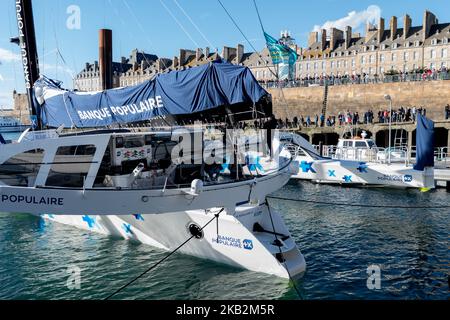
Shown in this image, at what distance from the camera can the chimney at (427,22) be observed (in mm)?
73000

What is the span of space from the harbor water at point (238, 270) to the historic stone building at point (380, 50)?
5864cm

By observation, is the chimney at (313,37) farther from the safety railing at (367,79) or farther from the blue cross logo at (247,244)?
the blue cross logo at (247,244)

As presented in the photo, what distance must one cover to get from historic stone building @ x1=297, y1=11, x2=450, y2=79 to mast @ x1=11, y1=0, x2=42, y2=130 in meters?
63.6

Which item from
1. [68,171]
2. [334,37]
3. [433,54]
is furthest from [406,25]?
[68,171]

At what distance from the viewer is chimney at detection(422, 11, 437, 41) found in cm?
7300

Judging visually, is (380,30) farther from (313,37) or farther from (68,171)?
(68,171)

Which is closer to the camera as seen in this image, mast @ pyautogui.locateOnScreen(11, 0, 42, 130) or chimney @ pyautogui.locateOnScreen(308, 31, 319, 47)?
mast @ pyautogui.locateOnScreen(11, 0, 42, 130)

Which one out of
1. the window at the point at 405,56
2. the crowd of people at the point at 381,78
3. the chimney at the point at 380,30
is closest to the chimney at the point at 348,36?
the chimney at the point at 380,30

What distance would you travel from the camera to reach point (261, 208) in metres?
13.4

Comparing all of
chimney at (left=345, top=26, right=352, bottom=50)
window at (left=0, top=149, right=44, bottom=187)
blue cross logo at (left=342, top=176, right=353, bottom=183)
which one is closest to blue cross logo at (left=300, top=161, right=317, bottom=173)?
blue cross logo at (left=342, top=176, right=353, bottom=183)

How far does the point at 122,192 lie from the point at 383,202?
1658 centimetres

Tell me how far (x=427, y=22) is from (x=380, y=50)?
855 centimetres

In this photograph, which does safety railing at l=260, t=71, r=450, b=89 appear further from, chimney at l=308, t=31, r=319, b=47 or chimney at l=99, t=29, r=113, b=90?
chimney at l=308, t=31, r=319, b=47

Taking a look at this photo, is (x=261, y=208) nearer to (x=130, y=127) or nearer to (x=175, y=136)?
(x=175, y=136)
